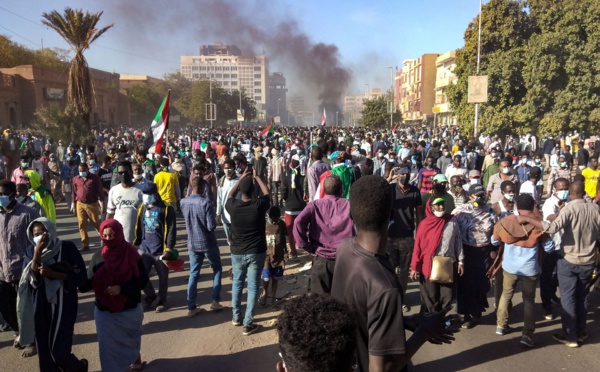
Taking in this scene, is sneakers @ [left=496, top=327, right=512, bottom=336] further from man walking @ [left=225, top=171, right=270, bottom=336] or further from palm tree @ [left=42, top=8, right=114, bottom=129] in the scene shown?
palm tree @ [left=42, top=8, right=114, bottom=129]

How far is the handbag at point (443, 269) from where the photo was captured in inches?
189

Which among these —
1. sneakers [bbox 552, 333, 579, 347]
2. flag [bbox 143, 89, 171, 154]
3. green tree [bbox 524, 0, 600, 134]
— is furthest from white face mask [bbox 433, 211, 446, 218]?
green tree [bbox 524, 0, 600, 134]

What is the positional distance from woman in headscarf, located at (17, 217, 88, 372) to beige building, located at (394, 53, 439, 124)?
199 ft

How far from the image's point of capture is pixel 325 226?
4539mm

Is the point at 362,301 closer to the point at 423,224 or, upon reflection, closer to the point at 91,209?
the point at 423,224

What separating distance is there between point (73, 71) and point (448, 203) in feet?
63.3

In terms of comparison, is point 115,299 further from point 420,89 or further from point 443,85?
point 420,89

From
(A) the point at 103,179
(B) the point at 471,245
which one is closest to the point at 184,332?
(B) the point at 471,245

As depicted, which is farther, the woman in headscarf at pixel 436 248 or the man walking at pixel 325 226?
the woman in headscarf at pixel 436 248

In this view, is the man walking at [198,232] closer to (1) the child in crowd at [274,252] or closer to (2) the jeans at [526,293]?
(1) the child in crowd at [274,252]

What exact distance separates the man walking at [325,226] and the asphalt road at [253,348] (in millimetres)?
1115

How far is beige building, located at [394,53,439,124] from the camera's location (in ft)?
208

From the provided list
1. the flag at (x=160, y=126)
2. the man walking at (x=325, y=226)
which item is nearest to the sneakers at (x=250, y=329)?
the man walking at (x=325, y=226)

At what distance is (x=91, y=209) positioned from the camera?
805 cm
